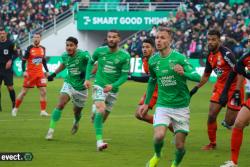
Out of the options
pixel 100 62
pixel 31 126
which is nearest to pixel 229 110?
pixel 100 62

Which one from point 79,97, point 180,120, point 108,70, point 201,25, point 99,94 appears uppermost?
point 201,25

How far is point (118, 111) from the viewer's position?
2431cm

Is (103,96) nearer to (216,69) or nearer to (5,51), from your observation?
(216,69)

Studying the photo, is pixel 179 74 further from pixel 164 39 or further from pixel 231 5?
pixel 231 5

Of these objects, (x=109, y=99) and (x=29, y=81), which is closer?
(x=109, y=99)

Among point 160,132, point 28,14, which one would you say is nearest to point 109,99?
point 160,132

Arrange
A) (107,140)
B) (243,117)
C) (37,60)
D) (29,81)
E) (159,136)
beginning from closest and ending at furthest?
(159,136)
(243,117)
(107,140)
(29,81)
(37,60)

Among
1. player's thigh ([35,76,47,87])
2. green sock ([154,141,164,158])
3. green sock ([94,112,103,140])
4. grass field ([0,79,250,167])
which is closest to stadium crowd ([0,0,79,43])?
grass field ([0,79,250,167])

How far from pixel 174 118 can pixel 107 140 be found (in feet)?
15.7

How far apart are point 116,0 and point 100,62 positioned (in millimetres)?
36651

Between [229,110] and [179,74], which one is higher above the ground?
[179,74]

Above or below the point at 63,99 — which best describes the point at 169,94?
above

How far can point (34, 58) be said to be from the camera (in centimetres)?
2317

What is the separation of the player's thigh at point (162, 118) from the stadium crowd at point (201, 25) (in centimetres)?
2522
